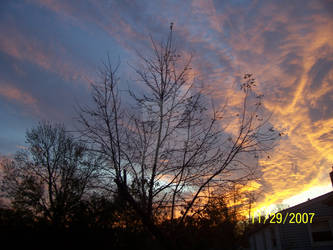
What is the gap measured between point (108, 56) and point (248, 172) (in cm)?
470

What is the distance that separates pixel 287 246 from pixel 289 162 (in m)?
9.89

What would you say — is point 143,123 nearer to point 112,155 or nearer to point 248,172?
point 112,155

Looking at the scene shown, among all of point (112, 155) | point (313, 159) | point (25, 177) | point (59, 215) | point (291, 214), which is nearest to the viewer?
point (112, 155)

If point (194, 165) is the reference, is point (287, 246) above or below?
below

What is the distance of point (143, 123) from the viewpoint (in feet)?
20.7

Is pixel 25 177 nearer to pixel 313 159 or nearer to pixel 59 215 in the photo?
pixel 59 215

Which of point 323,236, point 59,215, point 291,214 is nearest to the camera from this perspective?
point 59,215

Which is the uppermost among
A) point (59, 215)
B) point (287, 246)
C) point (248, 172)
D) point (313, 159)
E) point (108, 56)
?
point (108, 56)

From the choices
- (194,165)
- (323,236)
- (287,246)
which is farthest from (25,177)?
(323,236)

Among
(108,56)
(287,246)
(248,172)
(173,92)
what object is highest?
(108,56)

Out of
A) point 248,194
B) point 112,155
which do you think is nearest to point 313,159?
point 248,194

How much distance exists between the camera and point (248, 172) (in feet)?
18.7

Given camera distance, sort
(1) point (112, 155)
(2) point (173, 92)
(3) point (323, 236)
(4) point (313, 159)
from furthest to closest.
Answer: (3) point (323, 236)
(4) point (313, 159)
(2) point (173, 92)
(1) point (112, 155)

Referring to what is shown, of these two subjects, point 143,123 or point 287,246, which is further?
point 287,246
